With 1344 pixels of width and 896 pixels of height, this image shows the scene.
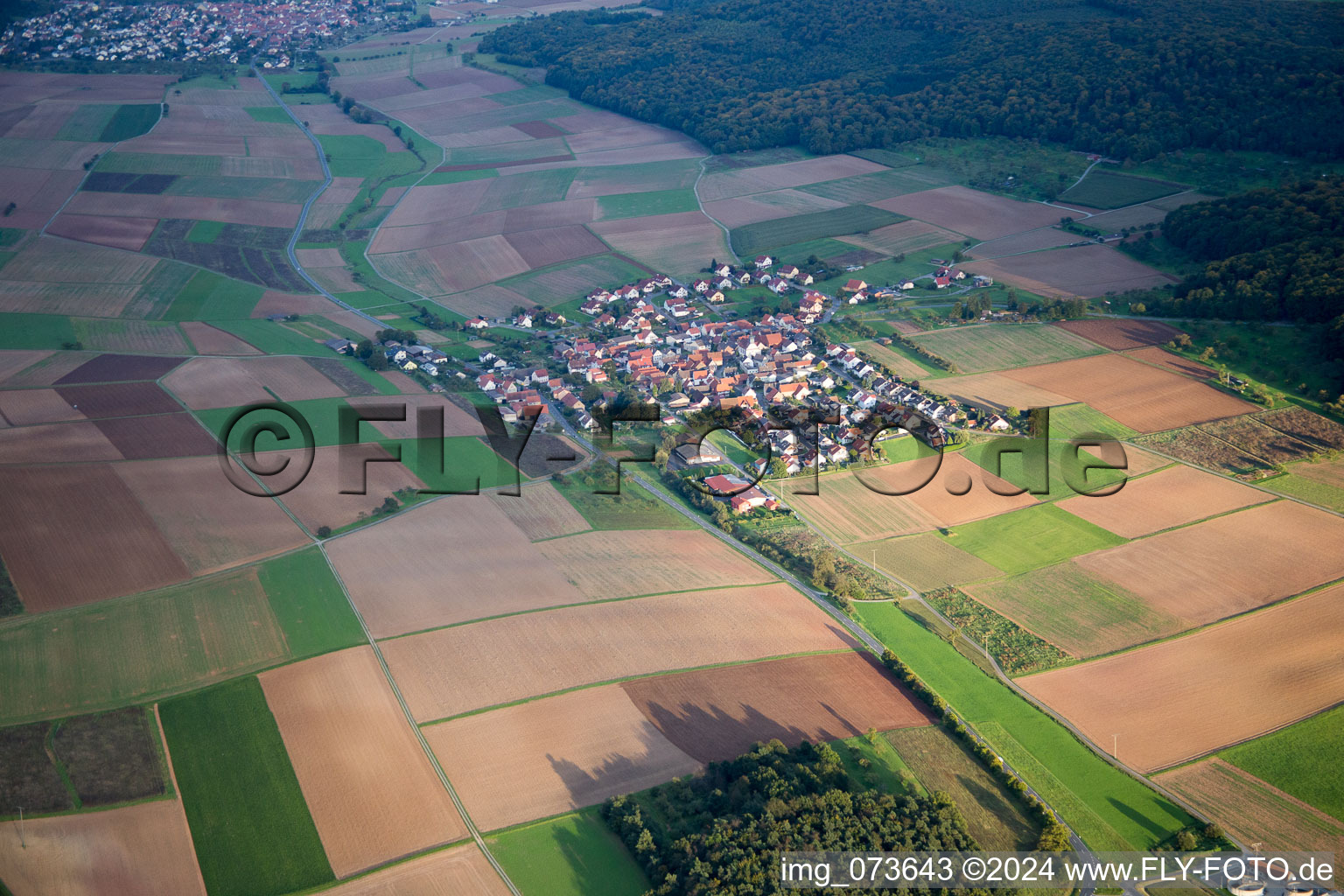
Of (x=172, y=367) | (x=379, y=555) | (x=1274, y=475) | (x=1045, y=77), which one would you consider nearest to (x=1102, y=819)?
(x=1274, y=475)

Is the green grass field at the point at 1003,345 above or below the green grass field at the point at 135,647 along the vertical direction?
above

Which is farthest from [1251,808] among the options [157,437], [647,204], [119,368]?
[647,204]

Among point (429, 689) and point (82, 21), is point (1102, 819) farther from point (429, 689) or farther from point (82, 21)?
point (82, 21)

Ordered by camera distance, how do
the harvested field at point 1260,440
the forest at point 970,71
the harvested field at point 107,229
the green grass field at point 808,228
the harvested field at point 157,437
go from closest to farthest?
the harvested field at point 157,437 < the harvested field at point 1260,440 < the harvested field at point 107,229 < the green grass field at point 808,228 < the forest at point 970,71

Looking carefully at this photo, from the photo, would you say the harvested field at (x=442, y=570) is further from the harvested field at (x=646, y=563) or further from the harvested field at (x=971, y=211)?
the harvested field at (x=971, y=211)

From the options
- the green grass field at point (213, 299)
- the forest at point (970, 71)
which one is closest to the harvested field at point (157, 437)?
the green grass field at point (213, 299)

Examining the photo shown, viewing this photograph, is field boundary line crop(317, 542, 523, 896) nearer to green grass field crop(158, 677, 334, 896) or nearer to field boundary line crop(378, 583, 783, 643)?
field boundary line crop(378, 583, 783, 643)

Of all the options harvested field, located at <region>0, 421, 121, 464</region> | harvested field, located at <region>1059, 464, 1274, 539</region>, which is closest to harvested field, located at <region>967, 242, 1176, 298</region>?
harvested field, located at <region>1059, 464, 1274, 539</region>
